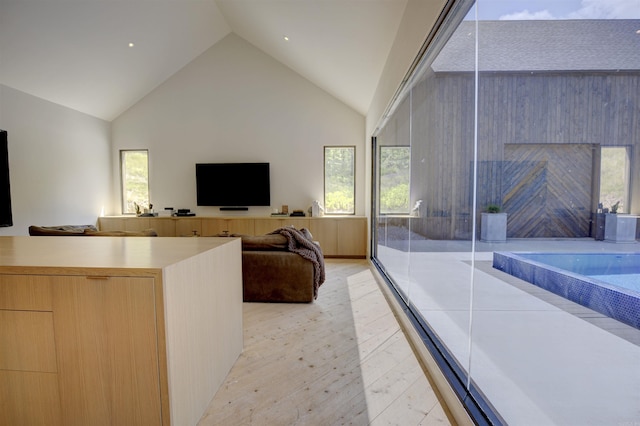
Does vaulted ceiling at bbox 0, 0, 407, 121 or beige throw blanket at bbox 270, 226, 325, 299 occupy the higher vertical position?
vaulted ceiling at bbox 0, 0, 407, 121

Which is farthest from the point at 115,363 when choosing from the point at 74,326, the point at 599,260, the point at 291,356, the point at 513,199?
the point at 513,199

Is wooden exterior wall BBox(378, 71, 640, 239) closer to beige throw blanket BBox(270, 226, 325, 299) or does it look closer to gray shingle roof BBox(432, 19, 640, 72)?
gray shingle roof BBox(432, 19, 640, 72)

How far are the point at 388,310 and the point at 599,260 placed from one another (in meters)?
2.19

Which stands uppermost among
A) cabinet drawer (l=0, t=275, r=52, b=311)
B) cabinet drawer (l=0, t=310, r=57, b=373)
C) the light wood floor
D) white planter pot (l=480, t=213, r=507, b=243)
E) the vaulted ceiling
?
the vaulted ceiling

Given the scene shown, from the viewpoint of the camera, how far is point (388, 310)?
117 inches

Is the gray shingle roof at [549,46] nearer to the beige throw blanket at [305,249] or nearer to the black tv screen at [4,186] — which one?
the beige throw blanket at [305,249]

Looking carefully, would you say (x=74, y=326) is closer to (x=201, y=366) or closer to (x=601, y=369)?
(x=201, y=366)

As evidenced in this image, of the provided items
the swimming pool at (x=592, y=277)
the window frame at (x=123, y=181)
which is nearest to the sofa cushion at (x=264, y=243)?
the swimming pool at (x=592, y=277)

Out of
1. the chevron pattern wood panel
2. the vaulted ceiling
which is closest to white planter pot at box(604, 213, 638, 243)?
the chevron pattern wood panel

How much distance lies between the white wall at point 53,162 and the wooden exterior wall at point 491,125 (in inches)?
223

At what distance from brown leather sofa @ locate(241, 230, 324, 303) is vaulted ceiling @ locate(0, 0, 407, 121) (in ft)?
8.41

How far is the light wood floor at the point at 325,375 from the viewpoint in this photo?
4.99 feet

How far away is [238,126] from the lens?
6.08 m

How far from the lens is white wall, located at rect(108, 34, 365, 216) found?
233 inches
